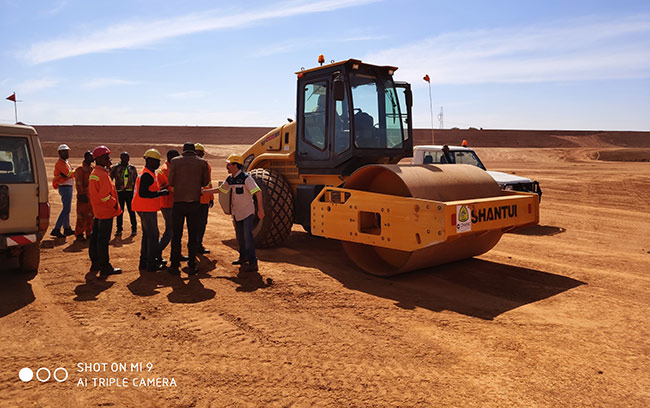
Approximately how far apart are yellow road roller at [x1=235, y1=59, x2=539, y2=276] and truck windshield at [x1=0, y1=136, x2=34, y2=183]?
3.22m

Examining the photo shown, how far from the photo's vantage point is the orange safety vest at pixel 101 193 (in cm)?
634

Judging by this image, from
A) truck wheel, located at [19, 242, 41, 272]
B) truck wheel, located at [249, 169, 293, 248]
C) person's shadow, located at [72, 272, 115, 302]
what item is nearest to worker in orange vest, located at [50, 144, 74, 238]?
truck wheel, located at [19, 242, 41, 272]

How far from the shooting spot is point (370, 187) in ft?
22.2

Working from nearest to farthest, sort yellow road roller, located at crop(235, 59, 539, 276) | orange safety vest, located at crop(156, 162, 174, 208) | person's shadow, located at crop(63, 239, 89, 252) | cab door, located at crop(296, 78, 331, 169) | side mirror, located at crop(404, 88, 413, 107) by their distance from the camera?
yellow road roller, located at crop(235, 59, 539, 276), orange safety vest, located at crop(156, 162, 174, 208), cab door, located at crop(296, 78, 331, 169), side mirror, located at crop(404, 88, 413, 107), person's shadow, located at crop(63, 239, 89, 252)

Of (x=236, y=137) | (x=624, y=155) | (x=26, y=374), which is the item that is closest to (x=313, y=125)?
(x=26, y=374)

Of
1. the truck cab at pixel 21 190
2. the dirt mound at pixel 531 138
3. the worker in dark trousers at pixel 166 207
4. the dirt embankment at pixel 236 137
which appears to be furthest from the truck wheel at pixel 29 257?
the dirt mound at pixel 531 138

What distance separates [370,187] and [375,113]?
1.36 meters

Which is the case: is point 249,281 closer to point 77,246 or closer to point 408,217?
point 408,217

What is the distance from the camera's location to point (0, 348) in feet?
13.7

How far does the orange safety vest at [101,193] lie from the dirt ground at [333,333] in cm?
88

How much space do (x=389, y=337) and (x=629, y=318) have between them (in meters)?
2.44

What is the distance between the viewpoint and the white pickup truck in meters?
10.2

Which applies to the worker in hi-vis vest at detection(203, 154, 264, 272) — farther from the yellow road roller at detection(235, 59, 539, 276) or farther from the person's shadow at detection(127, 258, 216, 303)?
the yellow road roller at detection(235, 59, 539, 276)

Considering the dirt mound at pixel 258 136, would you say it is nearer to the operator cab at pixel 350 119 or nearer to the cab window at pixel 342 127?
the operator cab at pixel 350 119
